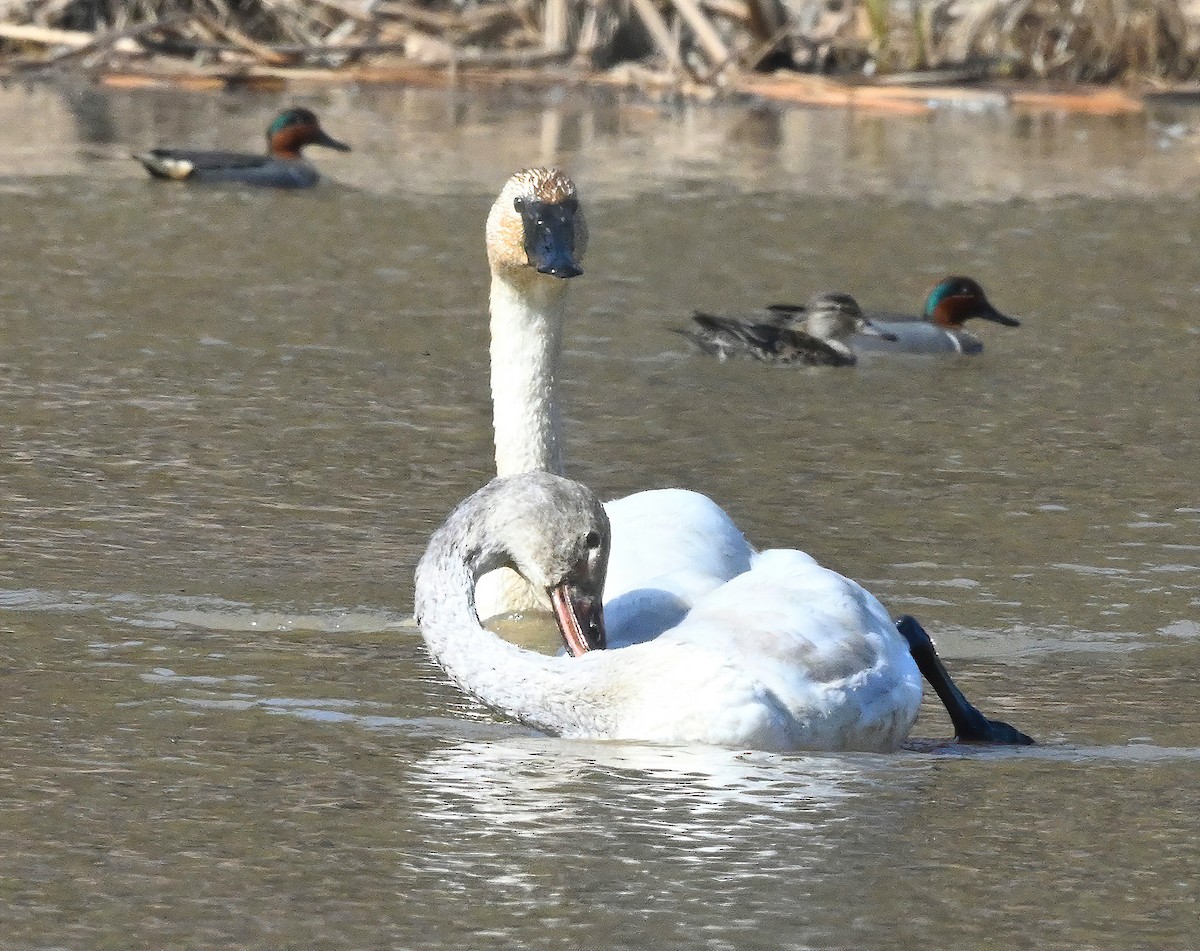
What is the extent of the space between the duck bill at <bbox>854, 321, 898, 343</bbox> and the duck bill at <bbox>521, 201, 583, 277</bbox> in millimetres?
4946

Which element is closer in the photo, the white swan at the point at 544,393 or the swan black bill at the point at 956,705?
the swan black bill at the point at 956,705

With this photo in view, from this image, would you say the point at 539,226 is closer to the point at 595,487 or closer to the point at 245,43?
the point at 595,487

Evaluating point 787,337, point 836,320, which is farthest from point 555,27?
point 787,337

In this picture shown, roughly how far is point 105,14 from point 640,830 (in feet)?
62.3

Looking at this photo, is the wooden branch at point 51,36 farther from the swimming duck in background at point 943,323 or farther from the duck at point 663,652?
the duck at point 663,652

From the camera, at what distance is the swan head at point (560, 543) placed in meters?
5.34

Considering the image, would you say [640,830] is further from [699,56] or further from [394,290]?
[699,56]

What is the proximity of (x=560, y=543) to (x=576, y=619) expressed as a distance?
16 cm

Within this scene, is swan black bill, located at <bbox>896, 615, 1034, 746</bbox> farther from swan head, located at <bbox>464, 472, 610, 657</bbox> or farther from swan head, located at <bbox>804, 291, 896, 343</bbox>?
swan head, located at <bbox>804, 291, 896, 343</bbox>

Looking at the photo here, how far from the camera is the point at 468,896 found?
4.09 meters

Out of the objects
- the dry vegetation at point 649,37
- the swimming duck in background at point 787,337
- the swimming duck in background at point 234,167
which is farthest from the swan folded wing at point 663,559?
the dry vegetation at point 649,37

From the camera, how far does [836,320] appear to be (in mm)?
11219

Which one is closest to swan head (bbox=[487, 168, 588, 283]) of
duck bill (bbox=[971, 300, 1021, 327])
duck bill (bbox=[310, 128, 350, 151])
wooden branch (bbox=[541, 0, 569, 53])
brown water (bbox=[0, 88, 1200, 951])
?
brown water (bbox=[0, 88, 1200, 951])

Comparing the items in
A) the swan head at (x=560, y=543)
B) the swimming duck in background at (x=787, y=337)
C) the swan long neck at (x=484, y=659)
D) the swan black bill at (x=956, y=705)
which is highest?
the swan head at (x=560, y=543)
